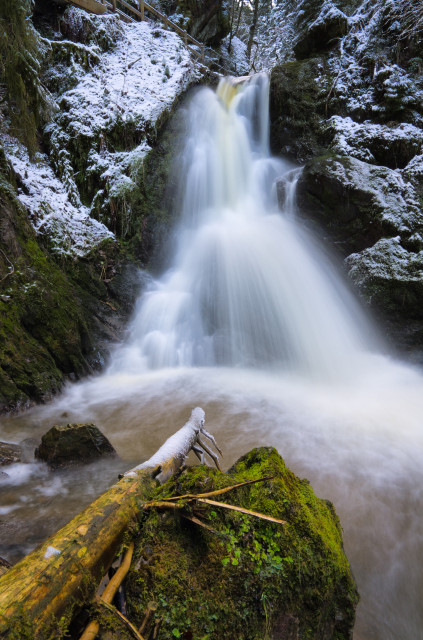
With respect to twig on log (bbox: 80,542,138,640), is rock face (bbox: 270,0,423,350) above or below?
above

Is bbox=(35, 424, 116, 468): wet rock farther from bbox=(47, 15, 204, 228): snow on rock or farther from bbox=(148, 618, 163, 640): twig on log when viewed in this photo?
bbox=(47, 15, 204, 228): snow on rock

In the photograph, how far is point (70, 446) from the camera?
3.44 metres

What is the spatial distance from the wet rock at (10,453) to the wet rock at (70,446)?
188 mm

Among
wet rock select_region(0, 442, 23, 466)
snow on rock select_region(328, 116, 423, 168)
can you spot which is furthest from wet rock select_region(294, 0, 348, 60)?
wet rock select_region(0, 442, 23, 466)

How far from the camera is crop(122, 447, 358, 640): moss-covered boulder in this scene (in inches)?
48.3

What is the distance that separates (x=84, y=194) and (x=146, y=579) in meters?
9.65

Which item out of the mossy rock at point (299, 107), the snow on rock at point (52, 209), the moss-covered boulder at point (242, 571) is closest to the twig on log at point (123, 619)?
the moss-covered boulder at point (242, 571)

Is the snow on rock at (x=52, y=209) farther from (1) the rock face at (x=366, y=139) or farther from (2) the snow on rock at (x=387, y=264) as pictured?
(2) the snow on rock at (x=387, y=264)

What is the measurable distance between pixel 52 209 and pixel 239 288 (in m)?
5.20

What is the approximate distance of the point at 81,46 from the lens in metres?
10.4

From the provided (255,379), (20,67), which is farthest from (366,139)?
(20,67)

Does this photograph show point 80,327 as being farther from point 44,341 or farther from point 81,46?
point 81,46

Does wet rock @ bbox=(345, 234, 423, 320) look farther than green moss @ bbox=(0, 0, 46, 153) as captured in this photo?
Yes

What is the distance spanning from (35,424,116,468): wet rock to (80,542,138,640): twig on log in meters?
2.40
